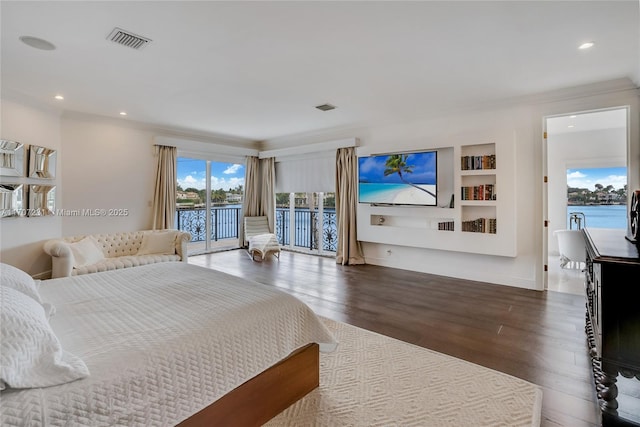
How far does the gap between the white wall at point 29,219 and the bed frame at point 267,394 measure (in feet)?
13.4

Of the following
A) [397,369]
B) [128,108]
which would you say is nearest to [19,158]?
[128,108]

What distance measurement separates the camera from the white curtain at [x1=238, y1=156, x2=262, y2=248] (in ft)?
24.2

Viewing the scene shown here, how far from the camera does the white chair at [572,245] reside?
17.0ft

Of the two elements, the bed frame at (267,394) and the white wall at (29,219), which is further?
the white wall at (29,219)

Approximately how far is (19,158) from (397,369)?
498cm

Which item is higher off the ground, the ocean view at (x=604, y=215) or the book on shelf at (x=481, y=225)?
the ocean view at (x=604, y=215)

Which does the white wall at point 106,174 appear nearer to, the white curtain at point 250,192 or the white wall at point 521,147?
the white curtain at point 250,192

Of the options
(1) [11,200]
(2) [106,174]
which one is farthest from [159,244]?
(1) [11,200]

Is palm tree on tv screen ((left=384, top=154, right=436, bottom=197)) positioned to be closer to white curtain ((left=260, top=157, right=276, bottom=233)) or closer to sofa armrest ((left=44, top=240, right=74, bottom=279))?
white curtain ((left=260, top=157, right=276, bottom=233))

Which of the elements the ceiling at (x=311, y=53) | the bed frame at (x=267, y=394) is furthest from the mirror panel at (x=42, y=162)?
the bed frame at (x=267, y=394)

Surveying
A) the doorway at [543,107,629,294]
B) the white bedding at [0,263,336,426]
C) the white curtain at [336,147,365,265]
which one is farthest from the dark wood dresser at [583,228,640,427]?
the doorway at [543,107,629,294]

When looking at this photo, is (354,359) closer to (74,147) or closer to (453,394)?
(453,394)

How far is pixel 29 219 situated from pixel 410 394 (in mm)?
5032

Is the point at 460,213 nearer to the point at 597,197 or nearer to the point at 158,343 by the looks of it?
the point at 597,197
